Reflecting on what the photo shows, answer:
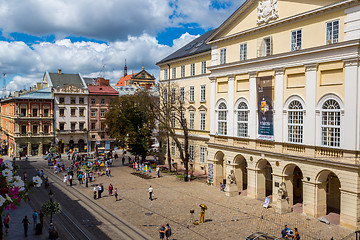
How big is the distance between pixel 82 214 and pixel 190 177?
17645mm

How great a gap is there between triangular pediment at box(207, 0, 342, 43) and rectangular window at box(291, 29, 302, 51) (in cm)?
161

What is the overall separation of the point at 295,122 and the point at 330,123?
11.3ft

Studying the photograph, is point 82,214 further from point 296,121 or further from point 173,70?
point 173,70

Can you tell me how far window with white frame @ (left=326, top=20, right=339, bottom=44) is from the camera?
26500mm

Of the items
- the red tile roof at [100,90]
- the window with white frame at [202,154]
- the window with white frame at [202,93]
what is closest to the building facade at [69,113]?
the red tile roof at [100,90]

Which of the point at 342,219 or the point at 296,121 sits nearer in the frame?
the point at 342,219

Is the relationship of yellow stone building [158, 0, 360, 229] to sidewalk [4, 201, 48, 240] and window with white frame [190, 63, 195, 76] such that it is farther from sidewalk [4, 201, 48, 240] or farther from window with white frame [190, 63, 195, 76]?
sidewalk [4, 201, 48, 240]

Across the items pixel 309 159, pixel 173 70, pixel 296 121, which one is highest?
pixel 173 70

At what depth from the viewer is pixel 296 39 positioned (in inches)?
1168

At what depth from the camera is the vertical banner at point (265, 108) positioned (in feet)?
104

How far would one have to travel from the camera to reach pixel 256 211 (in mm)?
29469

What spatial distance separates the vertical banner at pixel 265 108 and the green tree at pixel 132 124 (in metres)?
21.2

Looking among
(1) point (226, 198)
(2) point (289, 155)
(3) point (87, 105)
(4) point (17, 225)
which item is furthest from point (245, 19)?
(3) point (87, 105)

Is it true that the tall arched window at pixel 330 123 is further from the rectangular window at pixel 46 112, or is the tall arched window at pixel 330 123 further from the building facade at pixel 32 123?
the rectangular window at pixel 46 112
